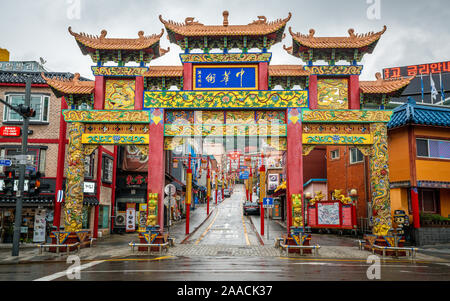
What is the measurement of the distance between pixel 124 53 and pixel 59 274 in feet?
38.0

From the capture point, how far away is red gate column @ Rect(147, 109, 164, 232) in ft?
56.7

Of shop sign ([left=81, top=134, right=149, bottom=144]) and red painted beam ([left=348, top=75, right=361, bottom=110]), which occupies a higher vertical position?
red painted beam ([left=348, top=75, right=361, bottom=110])

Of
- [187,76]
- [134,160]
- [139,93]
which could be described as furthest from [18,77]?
[187,76]

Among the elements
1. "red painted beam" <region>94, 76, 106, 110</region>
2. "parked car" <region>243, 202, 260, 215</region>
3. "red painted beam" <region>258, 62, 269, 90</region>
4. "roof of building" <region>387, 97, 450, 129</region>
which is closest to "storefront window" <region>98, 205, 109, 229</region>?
"red painted beam" <region>94, 76, 106, 110</region>

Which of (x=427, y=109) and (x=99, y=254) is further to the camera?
(x=427, y=109)

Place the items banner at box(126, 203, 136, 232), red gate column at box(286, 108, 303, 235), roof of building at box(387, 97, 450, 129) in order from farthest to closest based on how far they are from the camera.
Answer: banner at box(126, 203, 136, 232) → roof of building at box(387, 97, 450, 129) → red gate column at box(286, 108, 303, 235)

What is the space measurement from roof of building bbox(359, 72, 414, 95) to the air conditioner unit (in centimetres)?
1994

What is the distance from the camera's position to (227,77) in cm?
1798

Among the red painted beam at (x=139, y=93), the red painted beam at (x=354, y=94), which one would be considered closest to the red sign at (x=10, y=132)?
the red painted beam at (x=139, y=93)

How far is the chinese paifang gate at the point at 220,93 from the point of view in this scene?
1733 cm

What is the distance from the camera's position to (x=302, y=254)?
15.9 metres

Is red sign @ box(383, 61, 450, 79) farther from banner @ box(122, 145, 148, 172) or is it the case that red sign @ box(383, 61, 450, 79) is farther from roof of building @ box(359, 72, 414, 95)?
banner @ box(122, 145, 148, 172)
